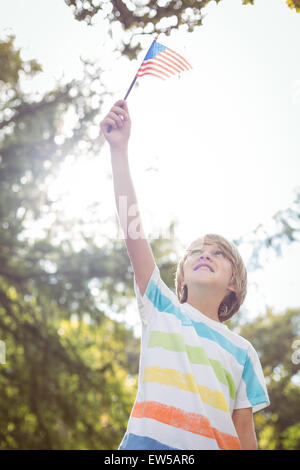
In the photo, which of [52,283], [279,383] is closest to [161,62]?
[52,283]

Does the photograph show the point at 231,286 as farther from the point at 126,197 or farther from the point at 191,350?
the point at 126,197

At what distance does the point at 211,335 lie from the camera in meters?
1.68

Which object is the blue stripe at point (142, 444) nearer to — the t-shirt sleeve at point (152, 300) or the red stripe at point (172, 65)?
the t-shirt sleeve at point (152, 300)

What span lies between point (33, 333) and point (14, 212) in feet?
7.10

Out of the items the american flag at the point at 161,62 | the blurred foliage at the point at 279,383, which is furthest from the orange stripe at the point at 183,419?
the blurred foliage at the point at 279,383

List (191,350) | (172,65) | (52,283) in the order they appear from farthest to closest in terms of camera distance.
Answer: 1. (52,283)
2. (172,65)
3. (191,350)

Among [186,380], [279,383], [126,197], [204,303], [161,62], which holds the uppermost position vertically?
[161,62]

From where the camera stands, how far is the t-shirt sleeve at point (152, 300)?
5.49 feet

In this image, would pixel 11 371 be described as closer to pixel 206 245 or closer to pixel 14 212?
pixel 14 212

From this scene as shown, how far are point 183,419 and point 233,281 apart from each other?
0.79m

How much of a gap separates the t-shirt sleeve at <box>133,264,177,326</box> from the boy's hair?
12.5 inches

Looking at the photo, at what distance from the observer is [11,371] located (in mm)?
7945

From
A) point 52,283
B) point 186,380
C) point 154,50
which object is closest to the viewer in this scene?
point 186,380
